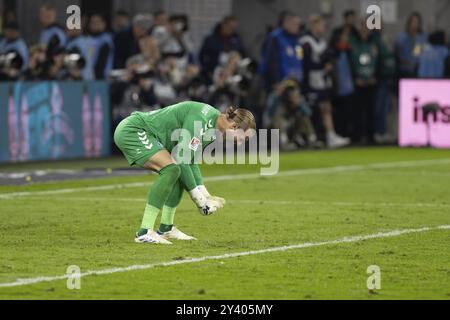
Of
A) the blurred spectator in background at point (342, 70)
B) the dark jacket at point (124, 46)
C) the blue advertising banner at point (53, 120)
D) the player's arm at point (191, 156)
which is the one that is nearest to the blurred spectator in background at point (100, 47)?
the dark jacket at point (124, 46)

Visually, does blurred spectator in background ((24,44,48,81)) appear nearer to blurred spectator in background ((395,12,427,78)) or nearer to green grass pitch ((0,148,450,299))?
green grass pitch ((0,148,450,299))

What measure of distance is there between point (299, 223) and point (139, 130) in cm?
267

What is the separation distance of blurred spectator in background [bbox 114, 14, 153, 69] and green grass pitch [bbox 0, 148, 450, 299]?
4409mm

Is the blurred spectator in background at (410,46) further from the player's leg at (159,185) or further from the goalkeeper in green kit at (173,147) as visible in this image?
the player's leg at (159,185)

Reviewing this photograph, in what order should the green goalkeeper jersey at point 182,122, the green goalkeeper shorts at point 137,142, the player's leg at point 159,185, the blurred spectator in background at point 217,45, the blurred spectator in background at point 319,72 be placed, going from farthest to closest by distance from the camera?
the blurred spectator in background at point 319,72
the blurred spectator in background at point 217,45
the green goalkeeper shorts at point 137,142
the player's leg at point 159,185
the green goalkeeper jersey at point 182,122

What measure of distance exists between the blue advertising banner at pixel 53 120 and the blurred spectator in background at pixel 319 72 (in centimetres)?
500

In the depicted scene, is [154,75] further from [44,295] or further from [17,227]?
[44,295]

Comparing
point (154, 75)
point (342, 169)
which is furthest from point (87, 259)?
point (154, 75)

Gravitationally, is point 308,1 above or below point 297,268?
above

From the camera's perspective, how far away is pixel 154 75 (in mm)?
25047

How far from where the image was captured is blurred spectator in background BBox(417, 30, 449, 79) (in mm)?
29844

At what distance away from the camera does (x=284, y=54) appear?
88.9ft

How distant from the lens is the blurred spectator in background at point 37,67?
76.9ft
